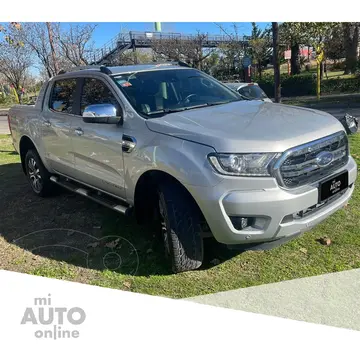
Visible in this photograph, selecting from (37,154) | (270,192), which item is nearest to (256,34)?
(37,154)

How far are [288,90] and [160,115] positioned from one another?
2239 cm

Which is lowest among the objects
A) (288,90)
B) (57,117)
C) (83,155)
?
(288,90)

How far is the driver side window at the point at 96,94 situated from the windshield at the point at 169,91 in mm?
152

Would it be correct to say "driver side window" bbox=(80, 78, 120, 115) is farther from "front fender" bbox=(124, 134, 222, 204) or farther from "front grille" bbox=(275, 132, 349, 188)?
"front grille" bbox=(275, 132, 349, 188)

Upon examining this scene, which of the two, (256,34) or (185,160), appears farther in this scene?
(256,34)

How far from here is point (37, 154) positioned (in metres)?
5.68

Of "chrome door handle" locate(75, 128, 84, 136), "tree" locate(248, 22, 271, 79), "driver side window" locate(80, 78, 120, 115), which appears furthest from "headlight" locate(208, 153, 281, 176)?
"tree" locate(248, 22, 271, 79)

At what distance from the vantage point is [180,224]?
3150 millimetres

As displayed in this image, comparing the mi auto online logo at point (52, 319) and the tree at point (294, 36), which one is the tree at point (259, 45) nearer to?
the tree at point (294, 36)

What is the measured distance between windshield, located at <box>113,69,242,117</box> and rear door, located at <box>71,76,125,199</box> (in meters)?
0.21

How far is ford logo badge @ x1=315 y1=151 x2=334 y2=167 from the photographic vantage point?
3.06 m

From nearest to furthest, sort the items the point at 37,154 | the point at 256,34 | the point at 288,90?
the point at 37,154, the point at 288,90, the point at 256,34

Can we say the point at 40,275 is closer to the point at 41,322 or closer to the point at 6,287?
the point at 6,287

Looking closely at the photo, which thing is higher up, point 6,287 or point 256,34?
point 256,34
